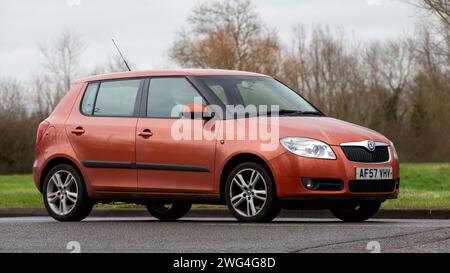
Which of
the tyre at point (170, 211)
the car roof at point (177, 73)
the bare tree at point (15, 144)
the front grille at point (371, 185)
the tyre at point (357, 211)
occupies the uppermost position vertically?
the car roof at point (177, 73)

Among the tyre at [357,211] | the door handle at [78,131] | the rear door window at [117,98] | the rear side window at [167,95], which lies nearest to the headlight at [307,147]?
the tyre at [357,211]

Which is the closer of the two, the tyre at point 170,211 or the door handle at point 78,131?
the door handle at point 78,131

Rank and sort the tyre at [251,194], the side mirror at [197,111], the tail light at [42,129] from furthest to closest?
the tail light at [42,129] < the side mirror at [197,111] < the tyre at [251,194]

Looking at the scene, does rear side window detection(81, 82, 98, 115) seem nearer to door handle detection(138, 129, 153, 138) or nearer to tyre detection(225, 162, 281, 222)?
door handle detection(138, 129, 153, 138)

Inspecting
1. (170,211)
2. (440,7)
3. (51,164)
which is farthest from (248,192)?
(440,7)

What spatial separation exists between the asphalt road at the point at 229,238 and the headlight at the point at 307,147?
747 millimetres

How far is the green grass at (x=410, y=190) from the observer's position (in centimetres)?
1570

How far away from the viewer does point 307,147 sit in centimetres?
1015

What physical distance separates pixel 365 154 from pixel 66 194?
385 centimetres

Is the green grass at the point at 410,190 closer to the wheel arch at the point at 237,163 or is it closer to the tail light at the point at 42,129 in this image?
the wheel arch at the point at 237,163

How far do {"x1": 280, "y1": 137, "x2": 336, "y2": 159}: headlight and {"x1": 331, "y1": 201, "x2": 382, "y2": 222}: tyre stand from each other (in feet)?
4.22

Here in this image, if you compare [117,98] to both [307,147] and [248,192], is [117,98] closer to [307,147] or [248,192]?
[248,192]

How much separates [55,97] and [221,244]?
58355mm
